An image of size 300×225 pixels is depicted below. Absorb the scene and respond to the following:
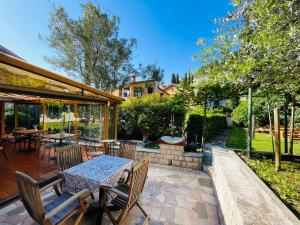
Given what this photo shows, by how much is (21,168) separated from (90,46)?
9.03m

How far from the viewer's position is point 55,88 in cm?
416

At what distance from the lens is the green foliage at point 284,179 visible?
261 cm

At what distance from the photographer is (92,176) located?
264 centimetres

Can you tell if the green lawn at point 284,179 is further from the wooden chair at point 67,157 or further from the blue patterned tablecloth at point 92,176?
the wooden chair at point 67,157

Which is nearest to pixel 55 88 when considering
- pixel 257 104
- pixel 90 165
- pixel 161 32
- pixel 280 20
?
pixel 90 165

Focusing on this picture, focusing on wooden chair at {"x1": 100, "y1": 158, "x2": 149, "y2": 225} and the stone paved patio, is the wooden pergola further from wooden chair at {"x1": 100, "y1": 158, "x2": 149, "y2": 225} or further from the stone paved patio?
wooden chair at {"x1": 100, "y1": 158, "x2": 149, "y2": 225}

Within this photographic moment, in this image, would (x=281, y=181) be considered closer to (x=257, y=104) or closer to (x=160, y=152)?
(x=160, y=152)

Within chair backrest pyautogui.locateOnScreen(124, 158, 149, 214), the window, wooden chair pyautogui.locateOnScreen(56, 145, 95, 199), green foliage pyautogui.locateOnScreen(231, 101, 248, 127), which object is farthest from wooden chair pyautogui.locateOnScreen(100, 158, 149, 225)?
the window

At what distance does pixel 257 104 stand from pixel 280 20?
12.5 m

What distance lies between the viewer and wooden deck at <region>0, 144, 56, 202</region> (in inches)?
145

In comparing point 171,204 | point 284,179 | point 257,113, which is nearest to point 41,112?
point 171,204

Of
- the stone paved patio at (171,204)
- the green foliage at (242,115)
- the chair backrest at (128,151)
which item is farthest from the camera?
the green foliage at (242,115)

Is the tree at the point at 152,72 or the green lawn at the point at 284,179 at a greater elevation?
the tree at the point at 152,72

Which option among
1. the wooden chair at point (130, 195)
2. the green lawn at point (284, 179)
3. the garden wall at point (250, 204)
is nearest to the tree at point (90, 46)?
the wooden chair at point (130, 195)
